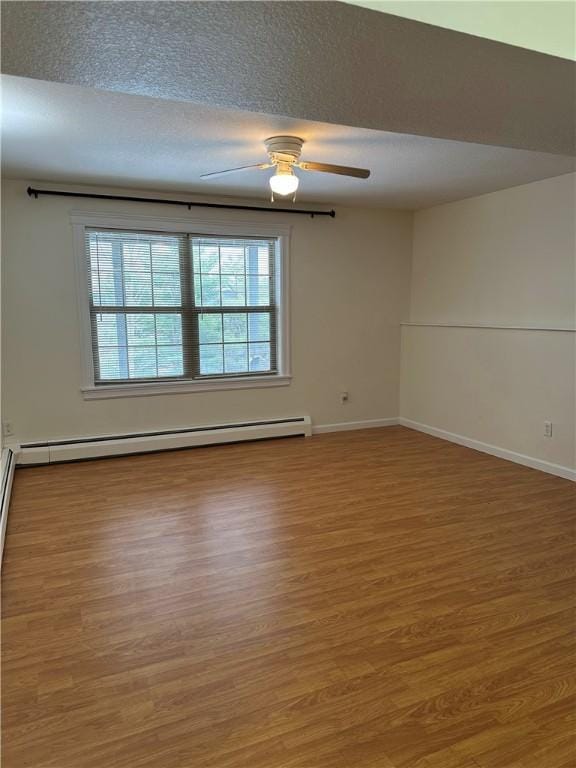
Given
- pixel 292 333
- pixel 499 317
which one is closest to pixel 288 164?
pixel 292 333

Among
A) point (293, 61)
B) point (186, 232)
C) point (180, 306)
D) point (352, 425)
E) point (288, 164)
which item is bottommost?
point (352, 425)

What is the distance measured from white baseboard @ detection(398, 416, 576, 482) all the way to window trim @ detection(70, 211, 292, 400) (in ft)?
5.34

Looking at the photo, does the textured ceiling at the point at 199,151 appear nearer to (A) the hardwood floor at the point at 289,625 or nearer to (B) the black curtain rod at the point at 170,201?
(B) the black curtain rod at the point at 170,201

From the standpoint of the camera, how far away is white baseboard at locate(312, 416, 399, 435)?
5461 millimetres

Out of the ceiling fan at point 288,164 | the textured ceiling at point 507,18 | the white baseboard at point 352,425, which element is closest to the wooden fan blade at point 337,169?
the ceiling fan at point 288,164

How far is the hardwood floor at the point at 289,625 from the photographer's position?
1573 millimetres

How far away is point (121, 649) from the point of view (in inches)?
78.4

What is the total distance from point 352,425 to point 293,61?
457cm

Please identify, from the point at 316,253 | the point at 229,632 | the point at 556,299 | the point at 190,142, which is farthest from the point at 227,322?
the point at 229,632

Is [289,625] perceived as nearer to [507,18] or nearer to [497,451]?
[507,18]

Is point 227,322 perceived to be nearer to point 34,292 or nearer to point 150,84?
point 34,292

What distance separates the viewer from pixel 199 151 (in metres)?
3.26

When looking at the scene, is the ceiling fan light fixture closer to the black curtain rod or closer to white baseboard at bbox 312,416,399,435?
the black curtain rod

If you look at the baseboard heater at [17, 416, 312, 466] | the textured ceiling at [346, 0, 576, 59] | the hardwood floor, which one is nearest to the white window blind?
the baseboard heater at [17, 416, 312, 466]
